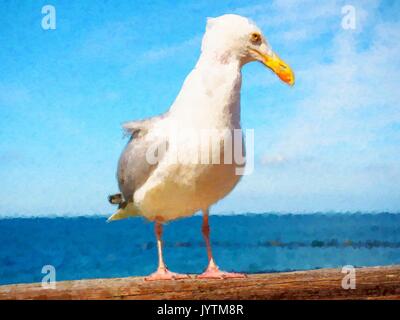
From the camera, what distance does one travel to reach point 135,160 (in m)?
3.82

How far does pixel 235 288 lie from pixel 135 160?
1.03 metres

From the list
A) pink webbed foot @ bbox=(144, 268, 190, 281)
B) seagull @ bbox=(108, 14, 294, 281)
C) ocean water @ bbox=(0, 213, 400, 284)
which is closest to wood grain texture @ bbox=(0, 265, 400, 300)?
pink webbed foot @ bbox=(144, 268, 190, 281)

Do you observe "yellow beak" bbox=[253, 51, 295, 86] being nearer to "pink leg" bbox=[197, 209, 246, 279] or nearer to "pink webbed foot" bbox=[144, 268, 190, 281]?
"pink leg" bbox=[197, 209, 246, 279]

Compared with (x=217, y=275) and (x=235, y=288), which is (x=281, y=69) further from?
(x=235, y=288)

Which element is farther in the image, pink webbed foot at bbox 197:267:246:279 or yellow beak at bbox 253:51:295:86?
yellow beak at bbox 253:51:295:86

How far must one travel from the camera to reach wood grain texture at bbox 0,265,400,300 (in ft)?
9.77

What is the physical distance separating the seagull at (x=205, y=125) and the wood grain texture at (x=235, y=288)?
27cm

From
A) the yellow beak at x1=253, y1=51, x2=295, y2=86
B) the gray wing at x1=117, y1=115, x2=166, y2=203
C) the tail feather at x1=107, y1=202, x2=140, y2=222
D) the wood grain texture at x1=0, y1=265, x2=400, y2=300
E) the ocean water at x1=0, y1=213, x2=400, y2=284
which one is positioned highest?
the ocean water at x1=0, y1=213, x2=400, y2=284

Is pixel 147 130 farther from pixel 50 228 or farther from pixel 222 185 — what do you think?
pixel 50 228

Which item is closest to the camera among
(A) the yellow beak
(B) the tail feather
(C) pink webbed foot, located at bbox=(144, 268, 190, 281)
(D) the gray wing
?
(C) pink webbed foot, located at bbox=(144, 268, 190, 281)

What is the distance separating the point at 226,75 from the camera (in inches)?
138

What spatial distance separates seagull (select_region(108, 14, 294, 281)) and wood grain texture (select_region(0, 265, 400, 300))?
0.27 metres

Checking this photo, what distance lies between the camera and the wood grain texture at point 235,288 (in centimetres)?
298
